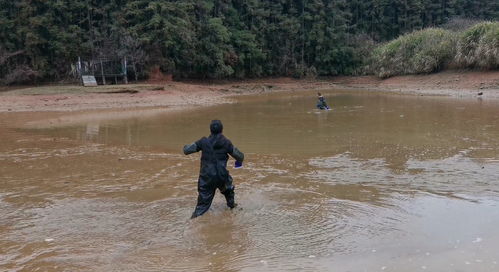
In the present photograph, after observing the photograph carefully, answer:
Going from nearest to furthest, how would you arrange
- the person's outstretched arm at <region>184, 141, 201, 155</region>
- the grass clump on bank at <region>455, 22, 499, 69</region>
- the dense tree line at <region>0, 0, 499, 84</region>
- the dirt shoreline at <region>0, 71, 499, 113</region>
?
the person's outstretched arm at <region>184, 141, 201, 155</region>
the dirt shoreline at <region>0, 71, 499, 113</region>
the grass clump on bank at <region>455, 22, 499, 69</region>
the dense tree line at <region>0, 0, 499, 84</region>

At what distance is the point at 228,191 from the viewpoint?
276 inches

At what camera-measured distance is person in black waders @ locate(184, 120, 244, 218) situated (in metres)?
6.79

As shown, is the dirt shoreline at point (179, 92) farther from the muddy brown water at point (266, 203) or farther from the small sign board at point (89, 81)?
the muddy brown water at point (266, 203)

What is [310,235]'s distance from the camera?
598cm

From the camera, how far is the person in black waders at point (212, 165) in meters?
6.79

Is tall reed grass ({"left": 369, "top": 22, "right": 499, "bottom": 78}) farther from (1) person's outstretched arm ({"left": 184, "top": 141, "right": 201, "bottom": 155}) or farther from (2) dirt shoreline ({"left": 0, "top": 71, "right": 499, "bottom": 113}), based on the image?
(1) person's outstretched arm ({"left": 184, "top": 141, "right": 201, "bottom": 155})

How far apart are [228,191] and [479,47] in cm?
2807

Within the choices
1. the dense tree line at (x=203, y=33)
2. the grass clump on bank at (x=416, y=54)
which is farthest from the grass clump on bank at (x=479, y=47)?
the dense tree line at (x=203, y=33)

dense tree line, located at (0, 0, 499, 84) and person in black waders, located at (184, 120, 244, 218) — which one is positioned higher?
dense tree line, located at (0, 0, 499, 84)

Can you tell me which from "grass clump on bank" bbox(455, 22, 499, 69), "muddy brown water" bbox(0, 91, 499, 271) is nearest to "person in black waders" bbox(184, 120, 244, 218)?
"muddy brown water" bbox(0, 91, 499, 271)

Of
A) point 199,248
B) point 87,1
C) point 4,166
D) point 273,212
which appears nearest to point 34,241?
point 199,248

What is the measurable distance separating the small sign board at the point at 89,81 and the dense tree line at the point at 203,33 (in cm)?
299

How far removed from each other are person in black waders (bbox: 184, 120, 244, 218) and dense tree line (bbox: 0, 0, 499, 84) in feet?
88.2

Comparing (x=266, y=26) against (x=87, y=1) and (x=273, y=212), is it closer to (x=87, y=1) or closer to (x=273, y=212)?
(x=87, y=1)
